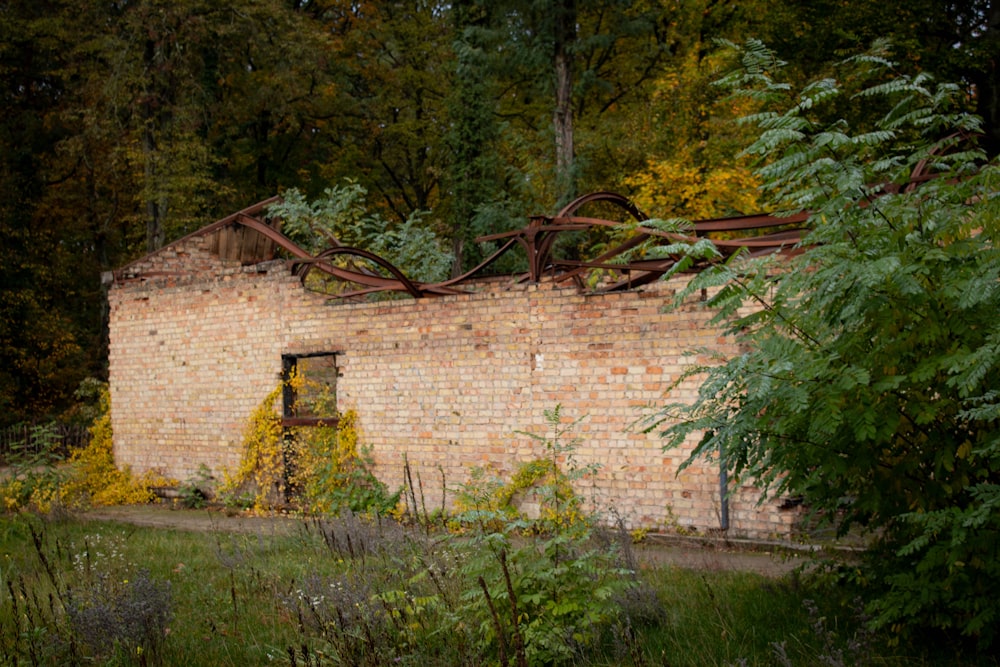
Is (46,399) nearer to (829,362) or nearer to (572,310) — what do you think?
(572,310)

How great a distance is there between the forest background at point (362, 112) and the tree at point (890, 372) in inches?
423

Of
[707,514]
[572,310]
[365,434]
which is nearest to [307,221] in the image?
[365,434]

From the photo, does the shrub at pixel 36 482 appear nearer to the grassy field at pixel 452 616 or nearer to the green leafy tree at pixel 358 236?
the green leafy tree at pixel 358 236

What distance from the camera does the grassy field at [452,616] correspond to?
173 inches

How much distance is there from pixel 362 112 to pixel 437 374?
56.2ft

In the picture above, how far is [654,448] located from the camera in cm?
858

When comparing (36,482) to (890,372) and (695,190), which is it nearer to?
(695,190)

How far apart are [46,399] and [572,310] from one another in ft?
70.8

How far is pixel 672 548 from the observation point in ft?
26.8

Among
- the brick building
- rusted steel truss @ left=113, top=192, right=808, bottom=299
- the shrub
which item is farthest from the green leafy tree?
the shrub

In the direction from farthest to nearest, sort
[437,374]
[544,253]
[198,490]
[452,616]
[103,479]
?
[103,479]
[198,490]
[437,374]
[544,253]
[452,616]

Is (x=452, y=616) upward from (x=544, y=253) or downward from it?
downward

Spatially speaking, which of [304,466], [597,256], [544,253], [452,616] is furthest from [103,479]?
[452,616]

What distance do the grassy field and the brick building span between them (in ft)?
3.53
